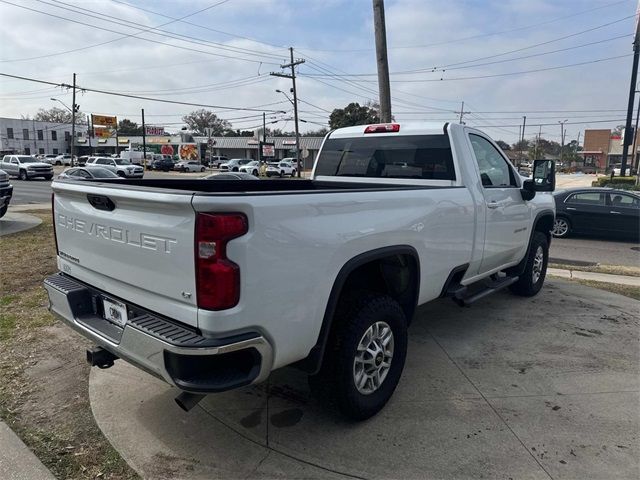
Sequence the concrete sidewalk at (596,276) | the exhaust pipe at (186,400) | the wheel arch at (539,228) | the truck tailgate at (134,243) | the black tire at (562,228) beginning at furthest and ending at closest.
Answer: the black tire at (562,228)
the concrete sidewalk at (596,276)
the wheel arch at (539,228)
the exhaust pipe at (186,400)
the truck tailgate at (134,243)

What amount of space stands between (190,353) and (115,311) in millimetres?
880

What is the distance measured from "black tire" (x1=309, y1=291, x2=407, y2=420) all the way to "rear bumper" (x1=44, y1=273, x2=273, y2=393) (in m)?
0.59

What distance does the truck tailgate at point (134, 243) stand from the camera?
7.51 feet

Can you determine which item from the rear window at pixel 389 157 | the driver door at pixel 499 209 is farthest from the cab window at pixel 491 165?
the rear window at pixel 389 157

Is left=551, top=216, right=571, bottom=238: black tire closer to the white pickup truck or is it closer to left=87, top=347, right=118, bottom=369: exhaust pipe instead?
the white pickup truck

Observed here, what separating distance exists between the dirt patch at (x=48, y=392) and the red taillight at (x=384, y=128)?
339 centimetres

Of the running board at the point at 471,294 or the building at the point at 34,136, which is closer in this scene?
the running board at the point at 471,294

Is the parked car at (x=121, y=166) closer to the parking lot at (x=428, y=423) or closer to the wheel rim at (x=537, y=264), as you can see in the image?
the wheel rim at (x=537, y=264)

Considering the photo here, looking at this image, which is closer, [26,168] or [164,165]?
[26,168]

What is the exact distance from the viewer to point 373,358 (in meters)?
3.13

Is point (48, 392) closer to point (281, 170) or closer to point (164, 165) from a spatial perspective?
point (281, 170)

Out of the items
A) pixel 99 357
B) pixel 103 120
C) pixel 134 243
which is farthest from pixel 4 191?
pixel 103 120

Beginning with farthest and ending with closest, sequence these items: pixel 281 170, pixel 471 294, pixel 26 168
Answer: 1. pixel 281 170
2. pixel 26 168
3. pixel 471 294

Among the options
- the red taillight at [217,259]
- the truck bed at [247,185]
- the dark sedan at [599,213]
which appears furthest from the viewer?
the dark sedan at [599,213]
